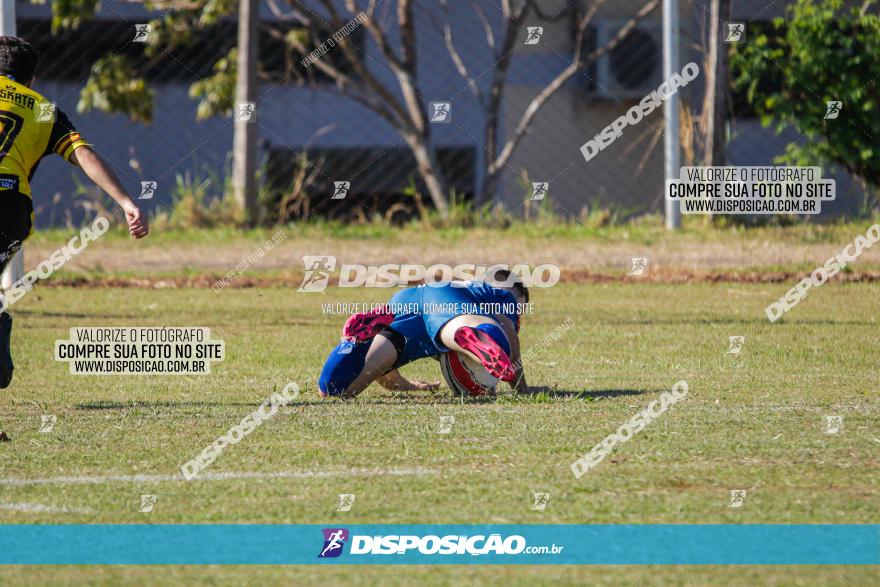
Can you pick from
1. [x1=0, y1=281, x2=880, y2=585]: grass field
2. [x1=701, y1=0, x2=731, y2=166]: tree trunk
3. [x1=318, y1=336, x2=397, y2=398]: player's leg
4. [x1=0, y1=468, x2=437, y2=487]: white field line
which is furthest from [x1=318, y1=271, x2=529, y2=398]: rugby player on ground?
[x1=701, y1=0, x2=731, y2=166]: tree trunk

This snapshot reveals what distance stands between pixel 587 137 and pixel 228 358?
11317mm

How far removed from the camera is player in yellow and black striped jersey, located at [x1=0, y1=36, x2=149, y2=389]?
23.9 feet

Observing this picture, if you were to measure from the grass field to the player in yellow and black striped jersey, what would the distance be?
3.28 feet

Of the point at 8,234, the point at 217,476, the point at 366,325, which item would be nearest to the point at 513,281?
→ the point at 366,325

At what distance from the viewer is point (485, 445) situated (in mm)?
6770

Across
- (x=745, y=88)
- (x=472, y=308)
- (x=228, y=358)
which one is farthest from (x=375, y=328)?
(x=745, y=88)

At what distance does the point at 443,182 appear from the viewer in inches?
702

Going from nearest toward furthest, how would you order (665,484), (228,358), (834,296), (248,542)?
(248,542) → (665,484) → (228,358) → (834,296)

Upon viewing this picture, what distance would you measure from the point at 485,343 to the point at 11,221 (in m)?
2.65

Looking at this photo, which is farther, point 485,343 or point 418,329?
point 418,329

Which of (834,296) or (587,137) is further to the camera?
(587,137)

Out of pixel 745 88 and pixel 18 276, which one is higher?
pixel 745 88

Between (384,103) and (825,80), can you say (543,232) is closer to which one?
(384,103)

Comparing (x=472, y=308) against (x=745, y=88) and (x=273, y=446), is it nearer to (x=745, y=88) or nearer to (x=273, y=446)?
(x=273, y=446)
